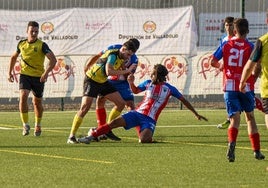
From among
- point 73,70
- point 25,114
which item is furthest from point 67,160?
point 73,70

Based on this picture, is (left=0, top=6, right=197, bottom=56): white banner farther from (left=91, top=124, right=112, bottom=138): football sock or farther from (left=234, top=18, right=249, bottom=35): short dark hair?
(left=234, top=18, right=249, bottom=35): short dark hair

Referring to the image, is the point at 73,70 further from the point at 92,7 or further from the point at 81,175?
the point at 81,175

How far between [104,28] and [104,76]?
1183 cm

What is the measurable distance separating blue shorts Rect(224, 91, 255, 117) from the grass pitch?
71 cm

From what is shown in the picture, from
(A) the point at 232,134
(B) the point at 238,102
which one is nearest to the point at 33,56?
(B) the point at 238,102

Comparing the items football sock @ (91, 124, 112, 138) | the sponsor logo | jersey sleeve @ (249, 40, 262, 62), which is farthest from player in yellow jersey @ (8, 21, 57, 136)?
the sponsor logo

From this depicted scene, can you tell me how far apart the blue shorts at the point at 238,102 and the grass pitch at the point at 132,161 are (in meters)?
0.71

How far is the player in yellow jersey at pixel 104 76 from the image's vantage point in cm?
1716

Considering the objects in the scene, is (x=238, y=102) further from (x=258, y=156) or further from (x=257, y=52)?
(x=257, y=52)

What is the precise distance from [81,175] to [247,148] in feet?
14.9

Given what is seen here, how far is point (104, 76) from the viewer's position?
58.4 ft

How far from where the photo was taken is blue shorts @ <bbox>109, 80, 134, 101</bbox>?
63.1ft

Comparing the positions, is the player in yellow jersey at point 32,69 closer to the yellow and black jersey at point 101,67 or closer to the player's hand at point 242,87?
the yellow and black jersey at point 101,67

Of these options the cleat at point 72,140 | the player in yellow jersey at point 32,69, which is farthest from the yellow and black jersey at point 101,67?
the player in yellow jersey at point 32,69
